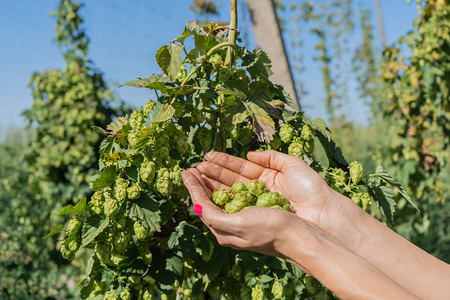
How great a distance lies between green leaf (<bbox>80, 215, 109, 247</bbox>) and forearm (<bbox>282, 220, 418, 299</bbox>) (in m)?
0.55

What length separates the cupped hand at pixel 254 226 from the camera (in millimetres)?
1021

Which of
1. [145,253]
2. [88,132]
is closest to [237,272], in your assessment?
[145,253]

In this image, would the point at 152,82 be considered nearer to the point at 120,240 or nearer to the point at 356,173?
the point at 120,240

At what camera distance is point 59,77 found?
363 cm

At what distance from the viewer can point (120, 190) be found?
1.08m

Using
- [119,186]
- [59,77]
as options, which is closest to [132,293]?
[119,186]

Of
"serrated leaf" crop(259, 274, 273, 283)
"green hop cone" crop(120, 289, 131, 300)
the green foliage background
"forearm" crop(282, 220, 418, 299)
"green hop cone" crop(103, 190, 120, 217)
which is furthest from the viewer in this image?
the green foliage background

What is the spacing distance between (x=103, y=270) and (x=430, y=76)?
335cm

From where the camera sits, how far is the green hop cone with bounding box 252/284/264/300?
123cm

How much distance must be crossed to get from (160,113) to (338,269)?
2.25ft

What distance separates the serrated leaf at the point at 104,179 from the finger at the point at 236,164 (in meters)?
0.32

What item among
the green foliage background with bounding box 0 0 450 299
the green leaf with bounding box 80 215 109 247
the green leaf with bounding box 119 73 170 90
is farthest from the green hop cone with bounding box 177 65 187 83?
the green foliage background with bounding box 0 0 450 299

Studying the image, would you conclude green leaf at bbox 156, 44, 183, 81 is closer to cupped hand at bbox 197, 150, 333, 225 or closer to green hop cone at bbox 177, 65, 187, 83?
green hop cone at bbox 177, 65, 187, 83

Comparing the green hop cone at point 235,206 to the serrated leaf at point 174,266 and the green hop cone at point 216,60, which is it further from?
the green hop cone at point 216,60
